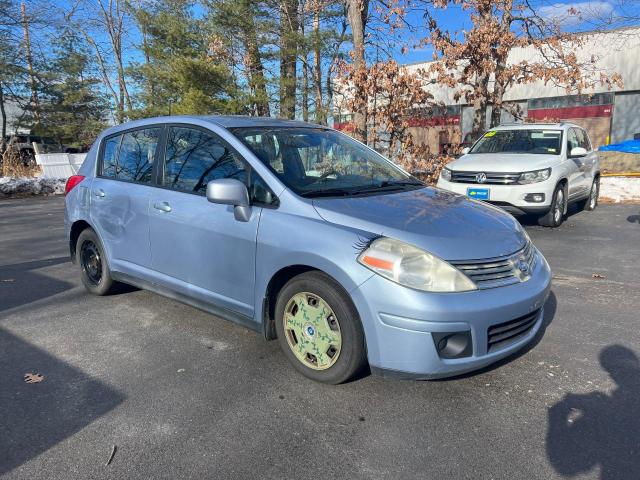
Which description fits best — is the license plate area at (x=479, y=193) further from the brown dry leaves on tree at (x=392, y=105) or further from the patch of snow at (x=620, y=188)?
the patch of snow at (x=620, y=188)

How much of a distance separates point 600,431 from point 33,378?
3429 mm

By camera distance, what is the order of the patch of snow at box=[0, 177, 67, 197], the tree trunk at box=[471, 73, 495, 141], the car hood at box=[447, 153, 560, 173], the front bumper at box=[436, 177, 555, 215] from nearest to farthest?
the front bumper at box=[436, 177, 555, 215], the car hood at box=[447, 153, 560, 173], the tree trunk at box=[471, 73, 495, 141], the patch of snow at box=[0, 177, 67, 197]

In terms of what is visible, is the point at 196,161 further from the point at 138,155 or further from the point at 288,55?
the point at 288,55

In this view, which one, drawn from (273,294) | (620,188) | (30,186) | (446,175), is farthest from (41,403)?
(30,186)

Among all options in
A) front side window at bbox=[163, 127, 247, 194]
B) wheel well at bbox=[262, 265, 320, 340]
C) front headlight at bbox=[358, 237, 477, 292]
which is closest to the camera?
front headlight at bbox=[358, 237, 477, 292]

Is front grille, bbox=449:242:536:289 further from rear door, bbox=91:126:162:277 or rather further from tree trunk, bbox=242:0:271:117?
tree trunk, bbox=242:0:271:117

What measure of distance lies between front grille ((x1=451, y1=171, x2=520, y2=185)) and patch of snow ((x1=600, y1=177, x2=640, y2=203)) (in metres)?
5.52

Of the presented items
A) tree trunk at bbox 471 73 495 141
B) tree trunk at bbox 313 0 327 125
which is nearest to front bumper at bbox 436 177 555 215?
tree trunk at bbox 471 73 495 141

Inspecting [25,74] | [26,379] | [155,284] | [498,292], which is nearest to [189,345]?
[155,284]

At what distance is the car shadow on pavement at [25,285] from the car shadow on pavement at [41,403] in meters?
1.47

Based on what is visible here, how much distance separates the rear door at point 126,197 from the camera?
13.7 ft

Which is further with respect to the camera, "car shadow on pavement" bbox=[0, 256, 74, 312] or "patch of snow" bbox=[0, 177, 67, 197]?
"patch of snow" bbox=[0, 177, 67, 197]

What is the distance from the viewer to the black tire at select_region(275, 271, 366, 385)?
284 centimetres

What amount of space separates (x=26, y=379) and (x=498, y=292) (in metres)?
3.04
